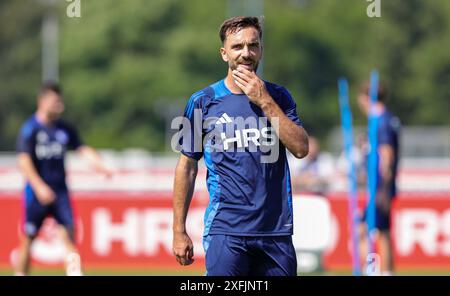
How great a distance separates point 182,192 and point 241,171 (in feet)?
1.39

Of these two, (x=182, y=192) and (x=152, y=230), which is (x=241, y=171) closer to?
(x=182, y=192)

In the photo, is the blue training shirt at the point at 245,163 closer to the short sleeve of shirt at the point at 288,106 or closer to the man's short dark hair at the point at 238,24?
the short sleeve of shirt at the point at 288,106

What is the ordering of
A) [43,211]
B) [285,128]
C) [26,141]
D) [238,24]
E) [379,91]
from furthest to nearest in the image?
[379,91] → [43,211] → [26,141] → [238,24] → [285,128]

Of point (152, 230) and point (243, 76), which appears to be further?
point (152, 230)

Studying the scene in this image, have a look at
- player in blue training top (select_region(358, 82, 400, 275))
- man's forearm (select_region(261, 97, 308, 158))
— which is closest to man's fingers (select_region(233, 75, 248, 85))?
man's forearm (select_region(261, 97, 308, 158))

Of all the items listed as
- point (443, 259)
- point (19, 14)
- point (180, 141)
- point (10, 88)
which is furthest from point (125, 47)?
point (180, 141)

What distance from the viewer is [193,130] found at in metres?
8.46

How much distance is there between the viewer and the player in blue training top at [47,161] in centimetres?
1477

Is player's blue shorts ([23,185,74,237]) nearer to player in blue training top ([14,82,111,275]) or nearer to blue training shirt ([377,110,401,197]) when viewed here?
player in blue training top ([14,82,111,275])

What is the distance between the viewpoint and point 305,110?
218 feet

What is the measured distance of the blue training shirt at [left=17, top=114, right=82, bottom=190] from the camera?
14930mm

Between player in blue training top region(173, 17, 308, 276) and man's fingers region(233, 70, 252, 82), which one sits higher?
man's fingers region(233, 70, 252, 82)

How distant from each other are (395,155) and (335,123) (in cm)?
5266

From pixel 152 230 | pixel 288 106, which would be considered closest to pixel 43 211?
pixel 152 230
